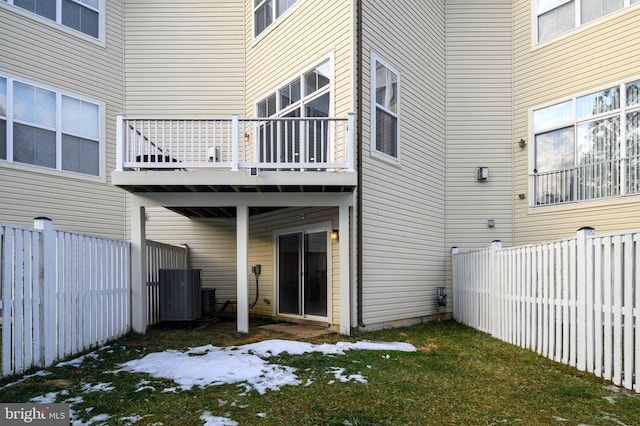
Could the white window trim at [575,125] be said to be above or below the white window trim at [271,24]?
below

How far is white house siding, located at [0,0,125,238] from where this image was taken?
319 inches

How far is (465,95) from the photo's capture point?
942 centimetres

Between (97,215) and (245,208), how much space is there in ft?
13.8

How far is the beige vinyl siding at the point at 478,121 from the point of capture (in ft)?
30.2

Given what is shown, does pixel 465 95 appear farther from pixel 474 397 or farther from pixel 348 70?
pixel 474 397

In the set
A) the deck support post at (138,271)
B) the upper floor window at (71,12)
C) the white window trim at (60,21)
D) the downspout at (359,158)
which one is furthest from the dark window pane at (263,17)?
the deck support post at (138,271)

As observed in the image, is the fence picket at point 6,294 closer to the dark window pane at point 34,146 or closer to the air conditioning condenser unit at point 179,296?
the air conditioning condenser unit at point 179,296

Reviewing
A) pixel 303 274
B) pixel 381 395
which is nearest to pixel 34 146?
pixel 303 274

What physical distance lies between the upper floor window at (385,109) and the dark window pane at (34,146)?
21.5 feet

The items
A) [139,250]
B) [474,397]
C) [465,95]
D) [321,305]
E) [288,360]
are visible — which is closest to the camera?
[474,397]

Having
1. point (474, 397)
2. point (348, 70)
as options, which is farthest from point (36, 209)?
point (474, 397)

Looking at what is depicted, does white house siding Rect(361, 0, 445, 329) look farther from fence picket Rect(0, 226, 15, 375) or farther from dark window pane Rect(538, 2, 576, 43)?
fence picket Rect(0, 226, 15, 375)

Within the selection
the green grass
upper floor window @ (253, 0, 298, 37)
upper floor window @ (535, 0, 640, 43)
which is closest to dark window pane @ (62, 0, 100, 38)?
upper floor window @ (253, 0, 298, 37)

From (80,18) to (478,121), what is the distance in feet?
30.1
